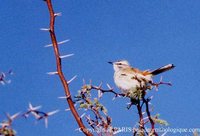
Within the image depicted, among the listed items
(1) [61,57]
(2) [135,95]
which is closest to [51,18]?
(1) [61,57]

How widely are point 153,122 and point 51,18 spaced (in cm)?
137

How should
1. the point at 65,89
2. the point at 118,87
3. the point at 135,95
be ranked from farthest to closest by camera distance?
1. the point at 118,87
2. the point at 135,95
3. the point at 65,89

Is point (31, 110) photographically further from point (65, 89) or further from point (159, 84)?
point (159, 84)

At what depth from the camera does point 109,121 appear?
10.6 feet

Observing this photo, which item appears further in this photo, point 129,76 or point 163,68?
point 129,76

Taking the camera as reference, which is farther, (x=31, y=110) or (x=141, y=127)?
(x=141, y=127)

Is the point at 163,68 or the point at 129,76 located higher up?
the point at 163,68

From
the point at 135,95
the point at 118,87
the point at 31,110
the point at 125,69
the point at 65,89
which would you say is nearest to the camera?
the point at 31,110

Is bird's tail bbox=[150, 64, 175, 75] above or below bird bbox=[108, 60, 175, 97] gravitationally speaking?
→ above

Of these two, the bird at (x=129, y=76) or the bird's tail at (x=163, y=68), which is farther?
the bird at (x=129, y=76)

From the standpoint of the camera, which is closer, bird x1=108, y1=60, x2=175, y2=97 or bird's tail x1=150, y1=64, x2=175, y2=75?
bird's tail x1=150, y1=64, x2=175, y2=75

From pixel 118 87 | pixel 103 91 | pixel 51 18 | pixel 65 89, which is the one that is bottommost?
pixel 118 87

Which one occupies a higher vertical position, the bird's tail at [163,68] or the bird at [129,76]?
the bird's tail at [163,68]

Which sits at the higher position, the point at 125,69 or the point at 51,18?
the point at 51,18
